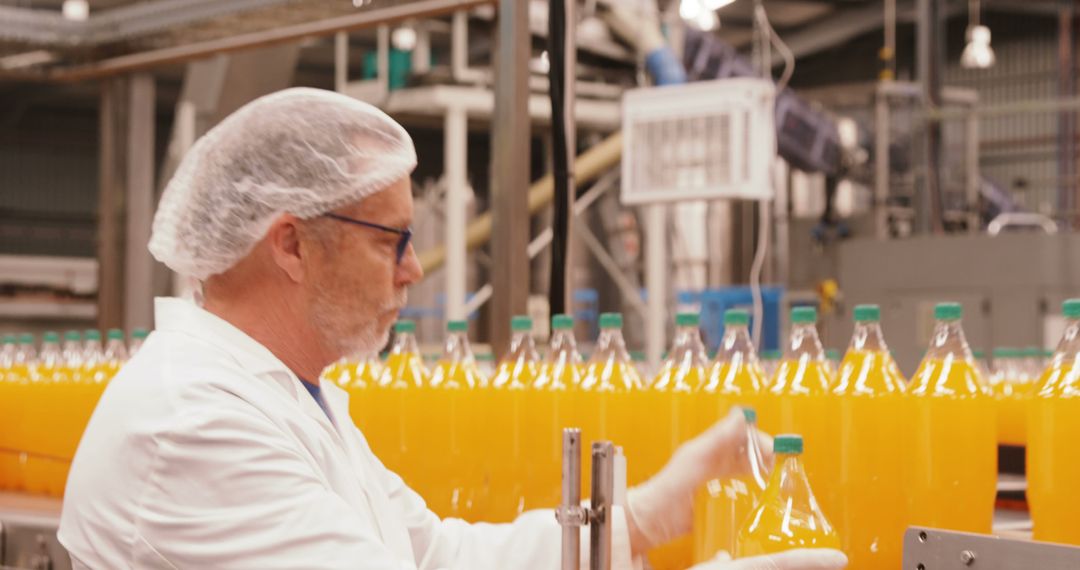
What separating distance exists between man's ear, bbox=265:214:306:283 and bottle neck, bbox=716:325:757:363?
0.79 metres

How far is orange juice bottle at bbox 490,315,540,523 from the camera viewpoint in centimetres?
238

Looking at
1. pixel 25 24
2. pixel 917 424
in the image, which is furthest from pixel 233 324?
pixel 25 24

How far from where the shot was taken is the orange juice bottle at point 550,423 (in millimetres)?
2316

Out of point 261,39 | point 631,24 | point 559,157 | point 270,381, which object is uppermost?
point 631,24

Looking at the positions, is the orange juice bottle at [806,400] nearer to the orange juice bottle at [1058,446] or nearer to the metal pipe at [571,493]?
the orange juice bottle at [1058,446]

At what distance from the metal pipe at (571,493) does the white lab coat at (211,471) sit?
207mm

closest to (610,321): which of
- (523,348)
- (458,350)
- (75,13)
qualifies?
(523,348)

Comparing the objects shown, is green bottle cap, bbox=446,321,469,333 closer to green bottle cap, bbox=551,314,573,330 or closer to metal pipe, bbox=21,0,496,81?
green bottle cap, bbox=551,314,573,330

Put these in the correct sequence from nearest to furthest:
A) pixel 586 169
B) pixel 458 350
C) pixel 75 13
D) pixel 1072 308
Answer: pixel 1072 308 → pixel 458 350 → pixel 75 13 → pixel 586 169

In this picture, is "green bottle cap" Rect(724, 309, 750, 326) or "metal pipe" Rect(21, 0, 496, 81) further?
"metal pipe" Rect(21, 0, 496, 81)

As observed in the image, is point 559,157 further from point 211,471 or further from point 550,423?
point 211,471

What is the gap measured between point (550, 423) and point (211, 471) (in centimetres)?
97

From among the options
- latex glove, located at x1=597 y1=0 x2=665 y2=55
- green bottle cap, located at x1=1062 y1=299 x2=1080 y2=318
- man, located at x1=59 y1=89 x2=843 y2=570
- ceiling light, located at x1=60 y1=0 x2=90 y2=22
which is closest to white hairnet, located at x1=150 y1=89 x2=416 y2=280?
man, located at x1=59 y1=89 x2=843 y2=570

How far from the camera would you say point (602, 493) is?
58.2 inches
